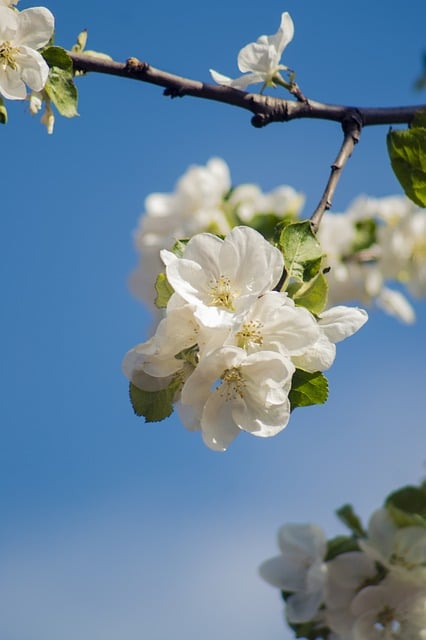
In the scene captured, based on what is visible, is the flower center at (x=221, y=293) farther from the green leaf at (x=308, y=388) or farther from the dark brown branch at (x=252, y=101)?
the dark brown branch at (x=252, y=101)

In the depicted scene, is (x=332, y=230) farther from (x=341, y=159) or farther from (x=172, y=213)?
(x=341, y=159)

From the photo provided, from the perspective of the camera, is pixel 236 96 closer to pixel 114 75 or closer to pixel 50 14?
pixel 114 75

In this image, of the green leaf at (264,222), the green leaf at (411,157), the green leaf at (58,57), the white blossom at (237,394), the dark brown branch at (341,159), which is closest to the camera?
the white blossom at (237,394)

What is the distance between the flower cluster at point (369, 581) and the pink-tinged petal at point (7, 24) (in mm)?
1270

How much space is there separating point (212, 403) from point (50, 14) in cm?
100

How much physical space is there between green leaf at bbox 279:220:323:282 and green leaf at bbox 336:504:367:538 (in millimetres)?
457

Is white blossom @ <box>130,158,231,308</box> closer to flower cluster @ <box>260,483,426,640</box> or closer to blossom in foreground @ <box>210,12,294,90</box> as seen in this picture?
blossom in foreground @ <box>210,12,294,90</box>

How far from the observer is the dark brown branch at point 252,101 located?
188 centimetres

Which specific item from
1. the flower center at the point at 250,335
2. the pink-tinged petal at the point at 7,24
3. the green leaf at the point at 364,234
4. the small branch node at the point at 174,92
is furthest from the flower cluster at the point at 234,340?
the green leaf at the point at 364,234

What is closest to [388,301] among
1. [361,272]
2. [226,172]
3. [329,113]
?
[361,272]

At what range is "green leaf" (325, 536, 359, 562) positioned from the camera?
160cm

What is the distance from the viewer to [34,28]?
1.94 meters

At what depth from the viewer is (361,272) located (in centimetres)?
582

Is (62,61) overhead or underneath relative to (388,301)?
underneath
